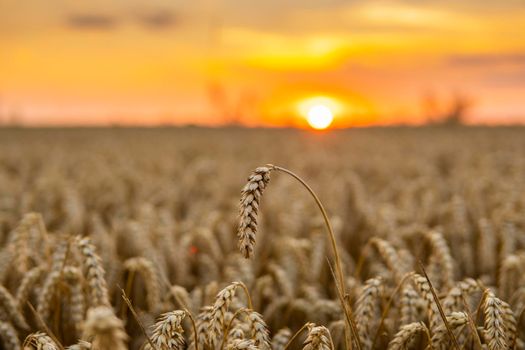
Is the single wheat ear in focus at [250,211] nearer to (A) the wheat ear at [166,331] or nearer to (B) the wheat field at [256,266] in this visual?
(B) the wheat field at [256,266]

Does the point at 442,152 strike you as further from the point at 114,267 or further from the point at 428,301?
the point at 428,301

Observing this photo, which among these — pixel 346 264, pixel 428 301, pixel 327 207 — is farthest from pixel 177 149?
pixel 428 301

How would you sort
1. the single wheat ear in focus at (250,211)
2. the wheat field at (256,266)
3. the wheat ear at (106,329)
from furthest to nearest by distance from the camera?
the wheat field at (256,266) → the single wheat ear in focus at (250,211) → the wheat ear at (106,329)

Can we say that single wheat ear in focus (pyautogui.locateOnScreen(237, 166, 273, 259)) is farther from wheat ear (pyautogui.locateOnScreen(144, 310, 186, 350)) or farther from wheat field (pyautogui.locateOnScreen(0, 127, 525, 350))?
wheat ear (pyautogui.locateOnScreen(144, 310, 186, 350))

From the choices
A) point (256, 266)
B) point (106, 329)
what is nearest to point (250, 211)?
point (106, 329)

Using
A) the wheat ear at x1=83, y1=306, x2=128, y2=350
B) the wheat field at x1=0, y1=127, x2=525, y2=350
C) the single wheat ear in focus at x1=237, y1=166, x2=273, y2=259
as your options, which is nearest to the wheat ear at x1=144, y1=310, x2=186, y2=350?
the wheat field at x1=0, y1=127, x2=525, y2=350

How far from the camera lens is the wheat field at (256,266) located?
1.76m

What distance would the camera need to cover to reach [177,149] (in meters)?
14.8

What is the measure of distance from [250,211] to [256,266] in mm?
2431

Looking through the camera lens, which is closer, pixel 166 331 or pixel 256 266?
pixel 166 331

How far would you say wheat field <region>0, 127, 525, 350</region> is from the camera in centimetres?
176

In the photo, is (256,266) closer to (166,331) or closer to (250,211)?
(166,331)

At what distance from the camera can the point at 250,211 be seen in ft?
5.13

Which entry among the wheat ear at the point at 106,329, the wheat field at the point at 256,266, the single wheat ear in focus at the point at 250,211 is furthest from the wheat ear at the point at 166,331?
the wheat ear at the point at 106,329
